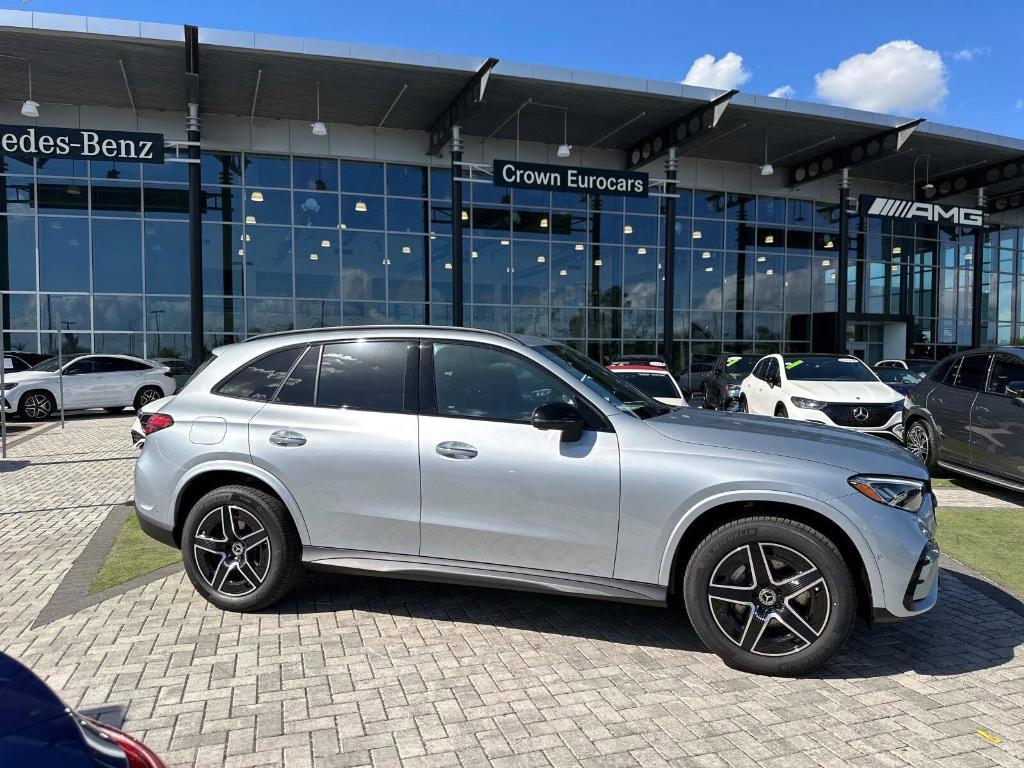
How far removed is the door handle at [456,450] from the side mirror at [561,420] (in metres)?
0.40

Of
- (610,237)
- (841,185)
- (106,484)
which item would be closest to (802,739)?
(106,484)

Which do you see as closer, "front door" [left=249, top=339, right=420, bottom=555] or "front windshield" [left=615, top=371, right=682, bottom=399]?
"front door" [left=249, top=339, right=420, bottom=555]

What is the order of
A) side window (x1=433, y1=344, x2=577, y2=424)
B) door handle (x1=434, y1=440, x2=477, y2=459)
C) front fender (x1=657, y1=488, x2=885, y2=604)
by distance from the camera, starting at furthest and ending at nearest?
side window (x1=433, y1=344, x2=577, y2=424)
door handle (x1=434, y1=440, x2=477, y2=459)
front fender (x1=657, y1=488, x2=885, y2=604)

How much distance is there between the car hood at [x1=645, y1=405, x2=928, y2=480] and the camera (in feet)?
10.8

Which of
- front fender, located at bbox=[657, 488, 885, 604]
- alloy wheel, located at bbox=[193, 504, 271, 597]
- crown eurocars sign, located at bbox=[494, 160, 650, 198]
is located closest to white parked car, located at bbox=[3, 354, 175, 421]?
crown eurocars sign, located at bbox=[494, 160, 650, 198]

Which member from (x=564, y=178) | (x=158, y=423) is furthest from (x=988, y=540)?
(x=564, y=178)

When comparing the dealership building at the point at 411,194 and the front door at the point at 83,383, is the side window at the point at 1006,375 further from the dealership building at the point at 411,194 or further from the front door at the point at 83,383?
the front door at the point at 83,383

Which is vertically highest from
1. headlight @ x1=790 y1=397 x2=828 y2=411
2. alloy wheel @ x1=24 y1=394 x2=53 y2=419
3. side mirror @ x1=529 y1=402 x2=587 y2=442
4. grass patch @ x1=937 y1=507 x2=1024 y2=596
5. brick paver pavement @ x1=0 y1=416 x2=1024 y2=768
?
side mirror @ x1=529 y1=402 x2=587 y2=442

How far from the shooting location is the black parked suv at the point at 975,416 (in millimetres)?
6746

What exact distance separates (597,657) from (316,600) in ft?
6.47

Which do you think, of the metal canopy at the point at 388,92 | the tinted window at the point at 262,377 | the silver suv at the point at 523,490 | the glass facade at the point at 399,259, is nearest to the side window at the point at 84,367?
the glass facade at the point at 399,259

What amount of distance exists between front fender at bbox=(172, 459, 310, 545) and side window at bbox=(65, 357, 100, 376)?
14201mm

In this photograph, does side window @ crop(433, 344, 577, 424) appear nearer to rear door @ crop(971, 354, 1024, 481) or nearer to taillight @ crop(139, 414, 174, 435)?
taillight @ crop(139, 414, 174, 435)

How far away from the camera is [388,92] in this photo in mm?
19125
